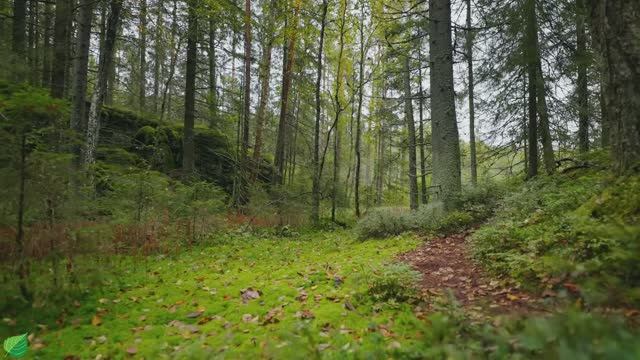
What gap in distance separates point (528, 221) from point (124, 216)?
7.36 m

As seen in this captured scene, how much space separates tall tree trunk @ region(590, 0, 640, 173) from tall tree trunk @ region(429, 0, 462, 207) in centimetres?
471

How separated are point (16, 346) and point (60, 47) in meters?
7.10

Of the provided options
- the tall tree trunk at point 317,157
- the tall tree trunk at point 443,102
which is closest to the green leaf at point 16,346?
the tall tree trunk at point 443,102

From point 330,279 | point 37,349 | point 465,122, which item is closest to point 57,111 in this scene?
point 37,349

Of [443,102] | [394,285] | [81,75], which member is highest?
[81,75]

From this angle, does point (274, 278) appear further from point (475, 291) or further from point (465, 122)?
point (465, 122)

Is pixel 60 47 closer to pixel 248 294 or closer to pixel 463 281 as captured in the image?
pixel 248 294

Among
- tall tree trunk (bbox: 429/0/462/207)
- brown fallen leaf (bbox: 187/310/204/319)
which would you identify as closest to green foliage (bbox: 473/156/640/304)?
tall tree trunk (bbox: 429/0/462/207)

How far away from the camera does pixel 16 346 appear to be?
12.5ft

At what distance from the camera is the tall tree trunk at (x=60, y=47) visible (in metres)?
8.39

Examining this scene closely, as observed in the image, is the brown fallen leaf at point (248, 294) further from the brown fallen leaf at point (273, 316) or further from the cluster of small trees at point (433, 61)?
the cluster of small trees at point (433, 61)

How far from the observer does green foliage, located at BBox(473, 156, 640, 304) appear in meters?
2.30

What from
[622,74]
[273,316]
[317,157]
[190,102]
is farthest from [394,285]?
[190,102]

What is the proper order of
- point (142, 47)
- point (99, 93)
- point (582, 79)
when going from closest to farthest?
point (99, 93)
point (582, 79)
point (142, 47)
